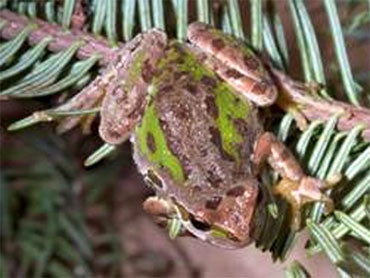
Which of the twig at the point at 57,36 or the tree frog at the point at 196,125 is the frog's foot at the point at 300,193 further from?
the twig at the point at 57,36

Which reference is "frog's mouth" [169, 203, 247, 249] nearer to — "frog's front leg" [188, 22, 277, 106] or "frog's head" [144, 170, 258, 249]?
"frog's head" [144, 170, 258, 249]

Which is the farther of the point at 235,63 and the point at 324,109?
the point at 235,63

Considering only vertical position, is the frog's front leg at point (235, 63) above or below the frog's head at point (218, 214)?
above

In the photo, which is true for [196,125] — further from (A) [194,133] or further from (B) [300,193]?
(B) [300,193]

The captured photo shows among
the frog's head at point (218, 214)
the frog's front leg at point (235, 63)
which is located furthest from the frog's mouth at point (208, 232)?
the frog's front leg at point (235, 63)

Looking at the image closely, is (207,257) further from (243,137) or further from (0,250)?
(243,137)

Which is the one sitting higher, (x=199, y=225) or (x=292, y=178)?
(x=292, y=178)

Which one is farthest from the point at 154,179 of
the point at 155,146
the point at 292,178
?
the point at 292,178
